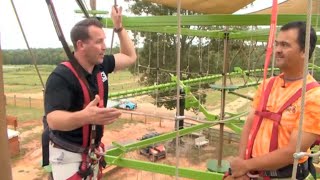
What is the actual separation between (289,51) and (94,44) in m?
Result: 0.67

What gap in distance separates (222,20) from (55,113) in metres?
1.66

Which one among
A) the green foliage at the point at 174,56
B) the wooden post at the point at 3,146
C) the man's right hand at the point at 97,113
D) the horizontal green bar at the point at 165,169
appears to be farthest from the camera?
the green foliage at the point at 174,56

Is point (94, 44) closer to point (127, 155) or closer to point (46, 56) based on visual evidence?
point (46, 56)

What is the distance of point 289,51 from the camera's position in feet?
3.50

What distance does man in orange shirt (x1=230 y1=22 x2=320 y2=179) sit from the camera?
0.99 metres

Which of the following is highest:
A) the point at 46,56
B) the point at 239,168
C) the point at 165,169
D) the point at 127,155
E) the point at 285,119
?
the point at 46,56

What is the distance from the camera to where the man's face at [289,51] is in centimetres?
107

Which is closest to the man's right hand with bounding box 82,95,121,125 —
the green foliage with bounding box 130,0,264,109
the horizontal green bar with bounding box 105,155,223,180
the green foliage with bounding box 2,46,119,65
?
the green foliage with bounding box 2,46,119,65

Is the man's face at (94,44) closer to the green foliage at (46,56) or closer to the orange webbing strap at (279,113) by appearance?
the green foliage at (46,56)

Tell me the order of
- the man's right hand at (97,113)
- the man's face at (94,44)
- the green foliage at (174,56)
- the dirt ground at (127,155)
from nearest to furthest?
the man's right hand at (97,113) → the man's face at (94,44) → the dirt ground at (127,155) → the green foliage at (174,56)

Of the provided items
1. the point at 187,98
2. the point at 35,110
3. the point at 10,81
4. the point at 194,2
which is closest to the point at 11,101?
the point at 35,110

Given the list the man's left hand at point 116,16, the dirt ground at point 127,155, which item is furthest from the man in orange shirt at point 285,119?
the dirt ground at point 127,155

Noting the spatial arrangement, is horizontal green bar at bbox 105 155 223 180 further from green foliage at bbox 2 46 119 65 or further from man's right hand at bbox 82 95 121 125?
man's right hand at bbox 82 95 121 125

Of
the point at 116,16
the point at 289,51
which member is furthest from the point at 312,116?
the point at 116,16
